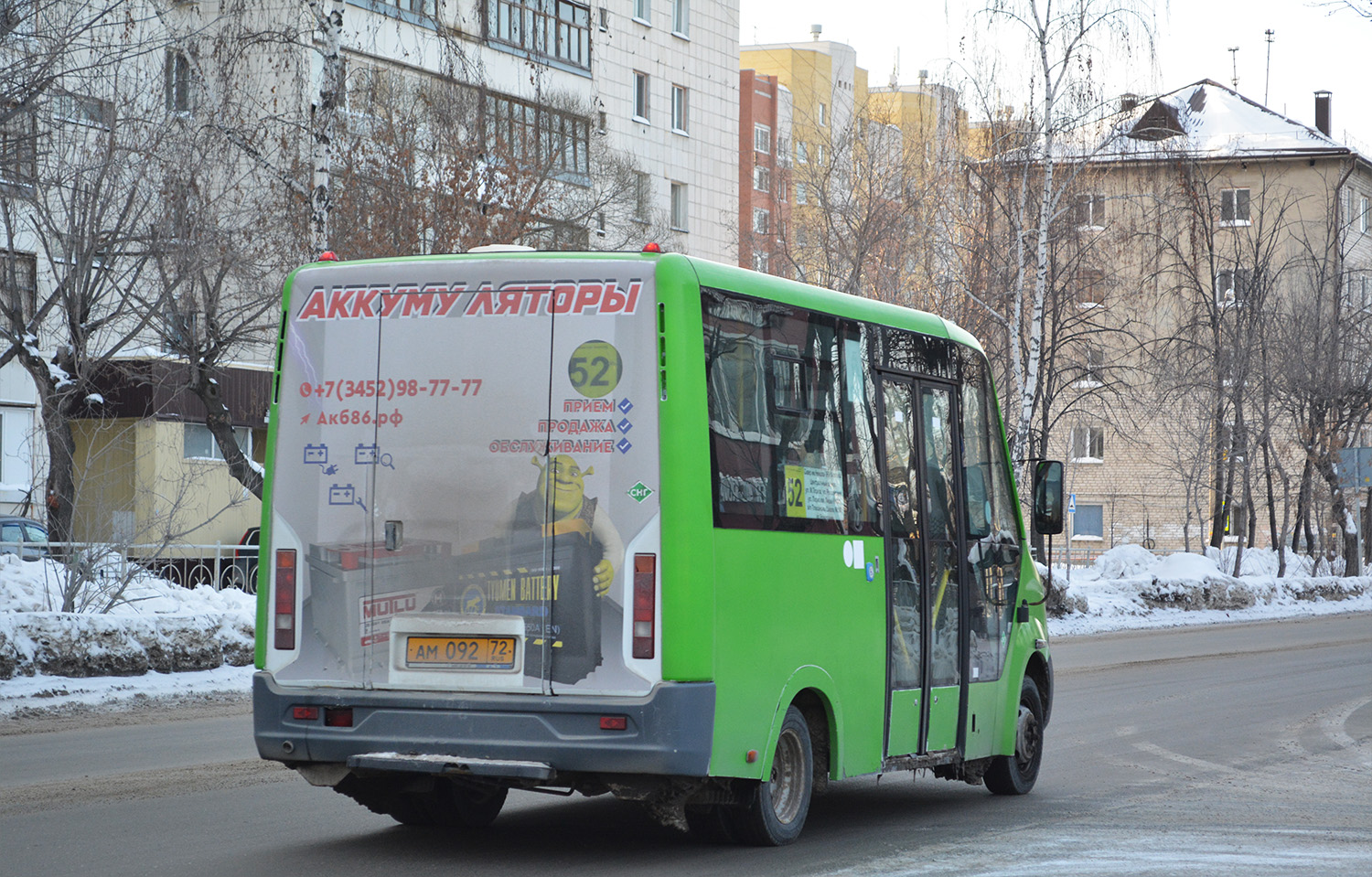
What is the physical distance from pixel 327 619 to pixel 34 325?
17955 mm

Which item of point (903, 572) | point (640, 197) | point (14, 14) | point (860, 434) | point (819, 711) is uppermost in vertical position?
point (640, 197)

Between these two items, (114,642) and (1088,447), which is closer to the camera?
(114,642)

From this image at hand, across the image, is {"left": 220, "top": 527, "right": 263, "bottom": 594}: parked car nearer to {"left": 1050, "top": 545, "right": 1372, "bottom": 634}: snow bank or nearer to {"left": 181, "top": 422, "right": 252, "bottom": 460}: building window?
{"left": 1050, "top": 545, "right": 1372, "bottom": 634}: snow bank

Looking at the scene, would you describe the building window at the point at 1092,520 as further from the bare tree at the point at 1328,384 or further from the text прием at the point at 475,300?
the text прием at the point at 475,300

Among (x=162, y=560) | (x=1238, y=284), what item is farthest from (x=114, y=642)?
(x=1238, y=284)

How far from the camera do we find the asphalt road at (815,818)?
7.77 metres

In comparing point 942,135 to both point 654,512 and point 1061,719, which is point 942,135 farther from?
point 654,512

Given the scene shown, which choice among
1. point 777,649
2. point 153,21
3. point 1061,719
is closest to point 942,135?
point 153,21

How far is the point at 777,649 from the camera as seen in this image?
7.81 metres

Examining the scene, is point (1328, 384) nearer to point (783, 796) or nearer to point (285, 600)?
point (783, 796)

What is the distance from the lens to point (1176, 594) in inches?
1430

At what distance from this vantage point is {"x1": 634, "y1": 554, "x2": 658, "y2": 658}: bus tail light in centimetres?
727

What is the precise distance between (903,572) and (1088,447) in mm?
64152

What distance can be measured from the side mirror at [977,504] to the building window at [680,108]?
52854 mm
